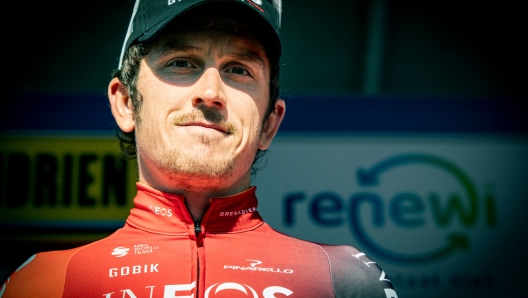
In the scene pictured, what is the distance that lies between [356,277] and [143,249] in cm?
55

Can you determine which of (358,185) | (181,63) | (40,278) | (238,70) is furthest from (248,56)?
(358,185)

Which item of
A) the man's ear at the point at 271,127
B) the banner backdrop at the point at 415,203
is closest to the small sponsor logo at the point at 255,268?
the man's ear at the point at 271,127

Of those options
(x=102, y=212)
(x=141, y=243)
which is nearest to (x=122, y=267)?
(x=141, y=243)

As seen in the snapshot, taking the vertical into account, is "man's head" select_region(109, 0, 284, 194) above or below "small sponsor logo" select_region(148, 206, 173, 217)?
above

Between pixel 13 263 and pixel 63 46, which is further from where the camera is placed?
pixel 63 46

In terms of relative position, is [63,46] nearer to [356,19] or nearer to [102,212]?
[102,212]

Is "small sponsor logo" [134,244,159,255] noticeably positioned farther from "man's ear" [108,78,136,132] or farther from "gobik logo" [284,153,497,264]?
"gobik logo" [284,153,497,264]

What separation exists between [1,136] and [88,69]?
0.83 meters

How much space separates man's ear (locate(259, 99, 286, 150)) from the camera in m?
1.65

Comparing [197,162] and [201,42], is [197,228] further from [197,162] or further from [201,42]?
[201,42]

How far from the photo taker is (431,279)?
2971 millimetres

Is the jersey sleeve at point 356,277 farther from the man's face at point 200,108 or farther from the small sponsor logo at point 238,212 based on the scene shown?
the man's face at point 200,108

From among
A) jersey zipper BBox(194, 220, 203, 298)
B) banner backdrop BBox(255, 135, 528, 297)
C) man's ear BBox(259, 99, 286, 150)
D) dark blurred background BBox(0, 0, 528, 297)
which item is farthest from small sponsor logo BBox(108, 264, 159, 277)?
dark blurred background BBox(0, 0, 528, 297)

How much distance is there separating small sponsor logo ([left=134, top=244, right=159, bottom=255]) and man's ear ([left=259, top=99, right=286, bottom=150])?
0.44 meters
